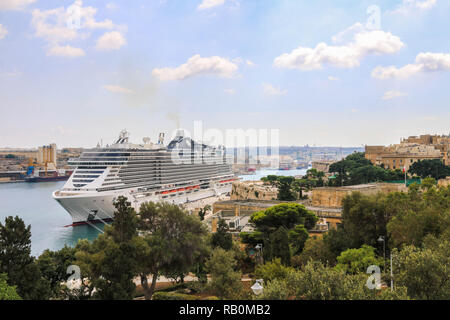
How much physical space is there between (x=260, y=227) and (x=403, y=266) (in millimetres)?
8274

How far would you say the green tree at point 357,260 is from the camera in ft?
32.6

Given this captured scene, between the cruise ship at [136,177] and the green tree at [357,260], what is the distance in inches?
798

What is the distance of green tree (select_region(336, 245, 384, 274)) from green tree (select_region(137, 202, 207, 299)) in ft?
12.5

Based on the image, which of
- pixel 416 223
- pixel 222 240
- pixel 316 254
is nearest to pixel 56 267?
pixel 222 240

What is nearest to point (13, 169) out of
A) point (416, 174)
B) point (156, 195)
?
point (156, 195)

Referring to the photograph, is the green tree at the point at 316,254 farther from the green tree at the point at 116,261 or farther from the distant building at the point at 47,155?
the distant building at the point at 47,155

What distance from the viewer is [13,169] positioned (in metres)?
83.2

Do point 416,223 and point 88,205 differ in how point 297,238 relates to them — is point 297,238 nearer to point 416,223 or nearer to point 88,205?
point 416,223

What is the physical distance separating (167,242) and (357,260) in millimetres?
4988

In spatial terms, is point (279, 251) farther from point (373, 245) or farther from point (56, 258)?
point (56, 258)

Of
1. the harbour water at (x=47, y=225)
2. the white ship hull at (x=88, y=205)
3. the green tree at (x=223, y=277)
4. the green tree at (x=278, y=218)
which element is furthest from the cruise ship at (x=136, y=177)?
the green tree at (x=223, y=277)

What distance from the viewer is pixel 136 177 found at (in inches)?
1234

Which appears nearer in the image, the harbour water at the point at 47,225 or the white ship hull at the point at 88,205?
the harbour water at the point at 47,225
